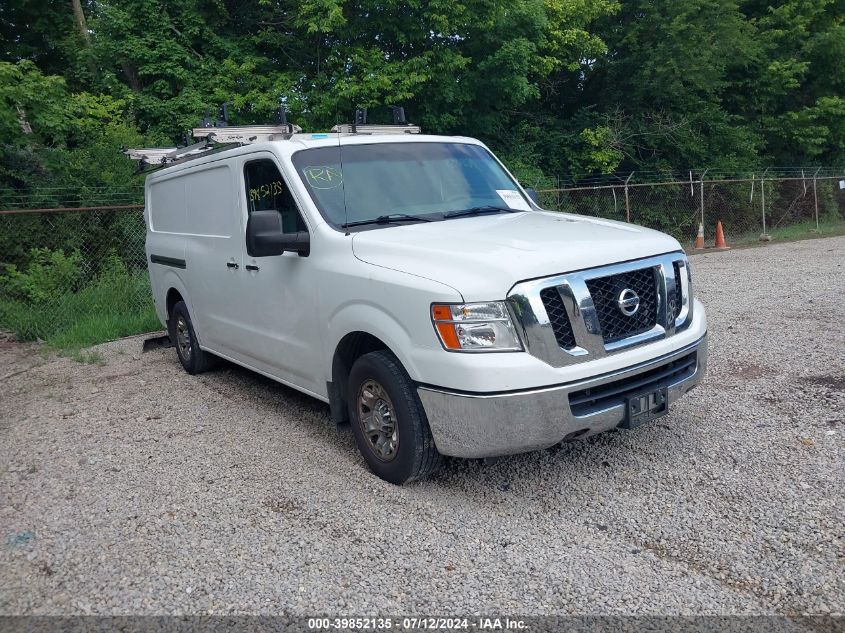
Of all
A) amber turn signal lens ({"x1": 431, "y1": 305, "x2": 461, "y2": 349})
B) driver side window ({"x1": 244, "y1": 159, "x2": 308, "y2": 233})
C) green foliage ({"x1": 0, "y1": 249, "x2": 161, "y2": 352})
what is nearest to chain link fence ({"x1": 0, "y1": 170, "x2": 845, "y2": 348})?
green foliage ({"x1": 0, "y1": 249, "x2": 161, "y2": 352})

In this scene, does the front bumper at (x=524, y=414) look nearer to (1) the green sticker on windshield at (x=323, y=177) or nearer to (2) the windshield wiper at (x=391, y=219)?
(2) the windshield wiper at (x=391, y=219)

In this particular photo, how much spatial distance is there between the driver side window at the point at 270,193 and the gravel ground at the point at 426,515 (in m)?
1.56

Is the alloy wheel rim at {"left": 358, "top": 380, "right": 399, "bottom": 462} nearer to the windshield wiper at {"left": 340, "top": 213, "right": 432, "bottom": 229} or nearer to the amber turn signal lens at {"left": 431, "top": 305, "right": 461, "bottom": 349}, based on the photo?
the amber turn signal lens at {"left": 431, "top": 305, "right": 461, "bottom": 349}

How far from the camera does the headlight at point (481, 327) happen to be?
12.1 feet

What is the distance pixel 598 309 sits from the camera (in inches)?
154

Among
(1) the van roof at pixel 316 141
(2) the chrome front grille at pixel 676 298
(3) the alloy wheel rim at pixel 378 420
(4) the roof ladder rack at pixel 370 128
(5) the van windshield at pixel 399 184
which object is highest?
(4) the roof ladder rack at pixel 370 128

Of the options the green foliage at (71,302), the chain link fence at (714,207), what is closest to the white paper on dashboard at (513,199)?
the green foliage at (71,302)

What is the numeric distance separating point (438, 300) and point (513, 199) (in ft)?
6.56

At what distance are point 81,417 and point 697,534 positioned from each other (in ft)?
16.3

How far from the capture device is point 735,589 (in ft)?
10.1

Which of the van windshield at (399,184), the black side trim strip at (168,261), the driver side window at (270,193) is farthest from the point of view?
the black side trim strip at (168,261)

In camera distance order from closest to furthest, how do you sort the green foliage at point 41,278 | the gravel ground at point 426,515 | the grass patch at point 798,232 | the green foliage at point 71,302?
the gravel ground at point 426,515 → the green foliage at point 71,302 → the green foliage at point 41,278 → the grass patch at point 798,232

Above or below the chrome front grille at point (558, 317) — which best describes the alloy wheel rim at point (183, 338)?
below

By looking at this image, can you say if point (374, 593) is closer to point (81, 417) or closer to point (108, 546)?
point (108, 546)
